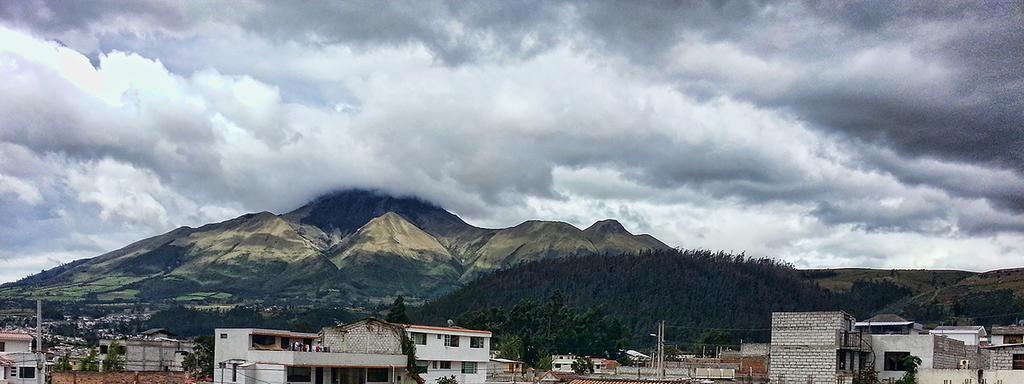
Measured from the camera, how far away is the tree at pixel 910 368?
144ft

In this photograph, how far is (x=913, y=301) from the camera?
17188 centimetres

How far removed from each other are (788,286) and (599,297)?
40567mm

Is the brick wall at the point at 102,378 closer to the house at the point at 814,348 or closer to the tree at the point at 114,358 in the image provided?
the tree at the point at 114,358

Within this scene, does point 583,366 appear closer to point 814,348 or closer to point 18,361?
point 814,348

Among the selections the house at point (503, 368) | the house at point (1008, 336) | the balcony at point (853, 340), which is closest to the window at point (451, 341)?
the house at point (503, 368)

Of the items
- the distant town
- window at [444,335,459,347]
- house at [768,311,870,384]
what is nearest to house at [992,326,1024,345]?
the distant town

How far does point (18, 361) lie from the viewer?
60344 millimetres

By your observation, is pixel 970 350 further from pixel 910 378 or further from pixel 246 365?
pixel 246 365

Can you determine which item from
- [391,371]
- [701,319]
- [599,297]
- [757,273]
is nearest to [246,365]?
[391,371]

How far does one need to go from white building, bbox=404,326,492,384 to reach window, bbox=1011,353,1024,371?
106 feet

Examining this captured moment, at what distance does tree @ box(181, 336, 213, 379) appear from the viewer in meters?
78.0

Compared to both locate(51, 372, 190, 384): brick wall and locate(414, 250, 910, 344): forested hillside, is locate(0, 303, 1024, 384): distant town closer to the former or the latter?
locate(51, 372, 190, 384): brick wall

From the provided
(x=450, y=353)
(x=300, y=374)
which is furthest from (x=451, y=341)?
(x=300, y=374)

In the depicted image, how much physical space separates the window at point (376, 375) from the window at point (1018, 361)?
35048mm
